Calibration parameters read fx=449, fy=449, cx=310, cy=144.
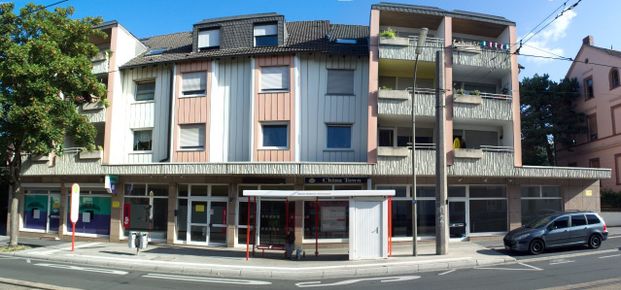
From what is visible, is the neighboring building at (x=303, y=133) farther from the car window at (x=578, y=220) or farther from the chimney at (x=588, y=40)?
the chimney at (x=588, y=40)

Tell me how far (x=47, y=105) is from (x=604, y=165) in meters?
34.0

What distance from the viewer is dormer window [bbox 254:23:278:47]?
22031 millimetres

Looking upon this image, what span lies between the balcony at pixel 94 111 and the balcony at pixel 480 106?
17279 mm

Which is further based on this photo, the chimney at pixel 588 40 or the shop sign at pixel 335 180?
the chimney at pixel 588 40

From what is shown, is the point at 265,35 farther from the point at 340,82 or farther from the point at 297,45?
the point at 340,82

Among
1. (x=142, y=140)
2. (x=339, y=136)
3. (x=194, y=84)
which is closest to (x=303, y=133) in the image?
(x=339, y=136)

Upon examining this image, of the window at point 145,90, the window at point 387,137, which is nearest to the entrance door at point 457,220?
the window at point 387,137

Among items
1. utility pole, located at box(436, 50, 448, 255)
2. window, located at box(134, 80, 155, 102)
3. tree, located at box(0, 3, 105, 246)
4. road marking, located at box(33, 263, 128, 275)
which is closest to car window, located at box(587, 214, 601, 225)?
utility pole, located at box(436, 50, 448, 255)

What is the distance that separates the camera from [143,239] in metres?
17.2

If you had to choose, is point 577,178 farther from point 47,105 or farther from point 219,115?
point 47,105

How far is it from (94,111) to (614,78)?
3285 cm

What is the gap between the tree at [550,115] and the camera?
33.3 metres

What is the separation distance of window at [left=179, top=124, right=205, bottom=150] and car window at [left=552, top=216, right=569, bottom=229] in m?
15.3

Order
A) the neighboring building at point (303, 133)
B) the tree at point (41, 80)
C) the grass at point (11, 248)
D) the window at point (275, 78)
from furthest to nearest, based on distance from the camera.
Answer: the window at point (275, 78) < the neighboring building at point (303, 133) < the grass at point (11, 248) < the tree at point (41, 80)
